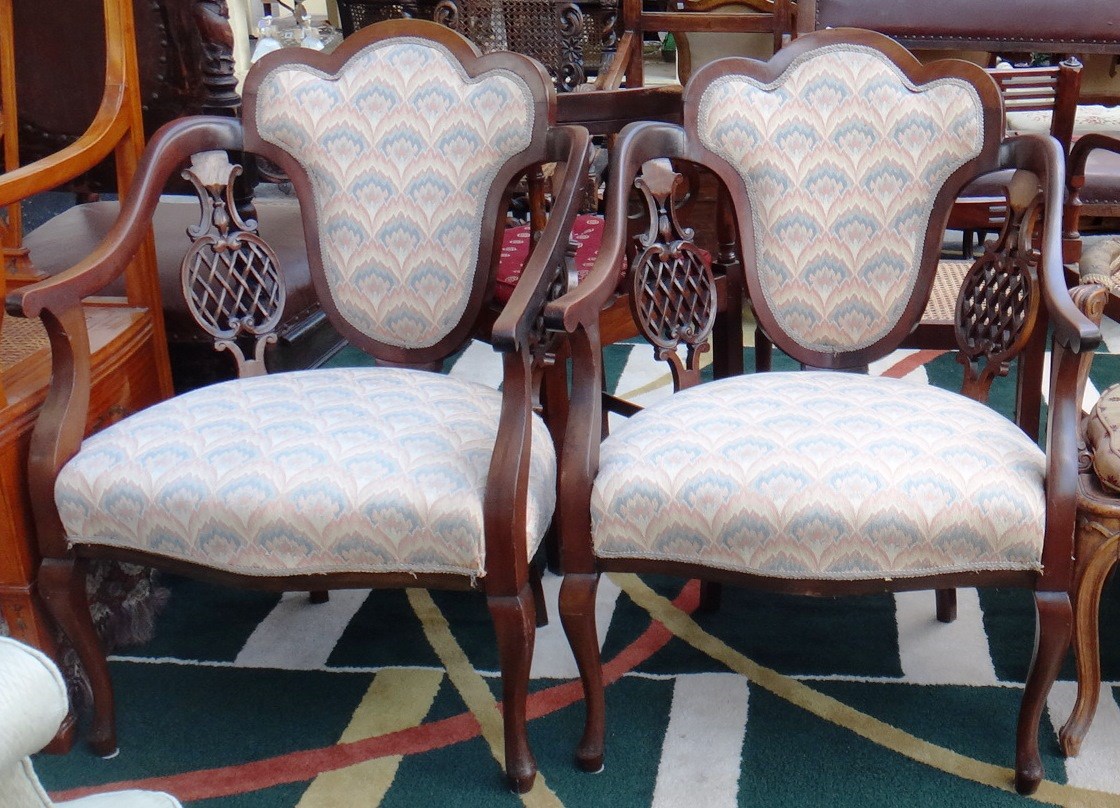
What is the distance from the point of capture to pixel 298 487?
4.97 ft

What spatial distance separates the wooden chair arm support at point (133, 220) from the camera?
63.6 inches

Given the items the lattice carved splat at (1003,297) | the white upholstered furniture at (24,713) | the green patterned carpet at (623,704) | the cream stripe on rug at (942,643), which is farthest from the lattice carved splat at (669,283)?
the white upholstered furniture at (24,713)

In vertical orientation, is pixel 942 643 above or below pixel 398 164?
below

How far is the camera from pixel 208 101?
2312mm

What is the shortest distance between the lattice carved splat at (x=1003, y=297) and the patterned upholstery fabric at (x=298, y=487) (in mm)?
726

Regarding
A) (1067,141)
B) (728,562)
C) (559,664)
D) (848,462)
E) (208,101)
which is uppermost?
(208,101)

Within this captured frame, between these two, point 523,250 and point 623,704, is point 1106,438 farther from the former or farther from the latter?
point 523,250

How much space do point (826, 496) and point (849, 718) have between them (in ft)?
1.77

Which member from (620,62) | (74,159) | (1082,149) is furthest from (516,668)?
(620,62)

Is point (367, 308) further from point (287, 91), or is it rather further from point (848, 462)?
point (848, 462)

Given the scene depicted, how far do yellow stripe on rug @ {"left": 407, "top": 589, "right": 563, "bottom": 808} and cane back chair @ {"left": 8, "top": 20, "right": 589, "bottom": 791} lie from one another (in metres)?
0.05

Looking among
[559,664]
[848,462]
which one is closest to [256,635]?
[559,664]

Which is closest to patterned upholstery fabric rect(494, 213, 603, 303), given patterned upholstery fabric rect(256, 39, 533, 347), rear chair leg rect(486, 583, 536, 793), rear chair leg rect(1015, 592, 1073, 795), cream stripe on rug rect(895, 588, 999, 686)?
patterned upholstery fabric rect(256, 39, 533, 347)

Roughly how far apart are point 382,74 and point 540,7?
1.85m
